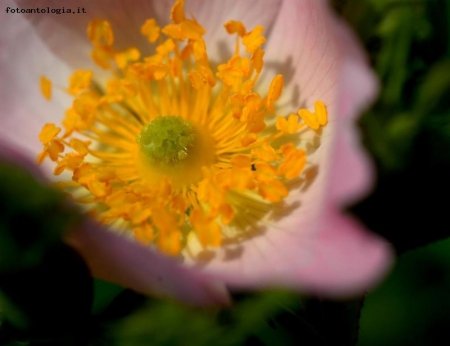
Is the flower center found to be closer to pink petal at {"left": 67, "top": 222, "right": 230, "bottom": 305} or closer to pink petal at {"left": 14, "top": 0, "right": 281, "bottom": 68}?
pink petal at {"left": 14, "top": 0, "right": 281, "bottom": 68}

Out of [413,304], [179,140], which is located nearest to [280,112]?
[179,140]

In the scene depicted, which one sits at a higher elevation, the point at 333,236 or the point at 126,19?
the point at 126,19

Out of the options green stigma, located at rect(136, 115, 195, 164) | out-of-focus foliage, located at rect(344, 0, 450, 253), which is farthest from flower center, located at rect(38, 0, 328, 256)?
out-of-focus foliage, located at rect(344, 0, 450, 253)

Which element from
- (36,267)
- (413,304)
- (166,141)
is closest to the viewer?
(36,267)

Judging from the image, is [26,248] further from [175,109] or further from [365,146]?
[175,109]

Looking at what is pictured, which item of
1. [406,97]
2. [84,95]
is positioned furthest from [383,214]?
[84,95]

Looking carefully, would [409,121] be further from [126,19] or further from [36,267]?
[126,19]

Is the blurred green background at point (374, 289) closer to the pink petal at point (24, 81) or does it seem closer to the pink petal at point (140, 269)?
the pink petal at point (140, 269)

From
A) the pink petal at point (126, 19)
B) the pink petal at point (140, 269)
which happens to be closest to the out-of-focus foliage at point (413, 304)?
the pink petal at point (140, 269)
